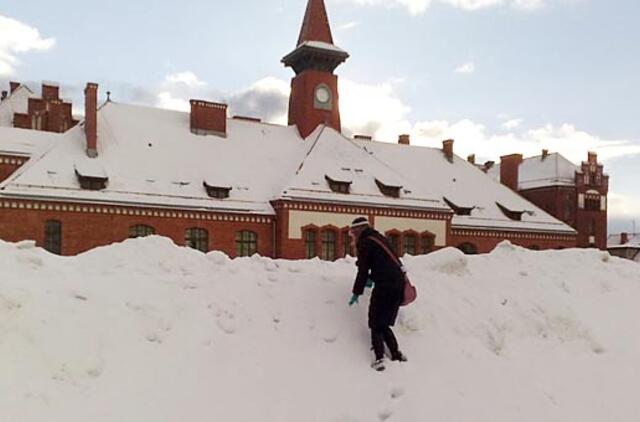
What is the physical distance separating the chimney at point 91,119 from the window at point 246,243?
301 inches

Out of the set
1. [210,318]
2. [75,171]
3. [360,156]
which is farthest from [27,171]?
[210,318]

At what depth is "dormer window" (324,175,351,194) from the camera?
33.0m

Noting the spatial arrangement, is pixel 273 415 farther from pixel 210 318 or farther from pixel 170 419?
pixel 210 318

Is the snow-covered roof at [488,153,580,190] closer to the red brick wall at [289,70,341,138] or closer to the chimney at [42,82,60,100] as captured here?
the red brick wall at [289,70,341,138]

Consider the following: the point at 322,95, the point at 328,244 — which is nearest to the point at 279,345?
the point at 328,244

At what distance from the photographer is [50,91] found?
42062 millimetres

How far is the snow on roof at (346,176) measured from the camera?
3244 centimetres

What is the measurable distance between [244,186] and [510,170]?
867 inches

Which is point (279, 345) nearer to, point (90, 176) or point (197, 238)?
point (90, 176)

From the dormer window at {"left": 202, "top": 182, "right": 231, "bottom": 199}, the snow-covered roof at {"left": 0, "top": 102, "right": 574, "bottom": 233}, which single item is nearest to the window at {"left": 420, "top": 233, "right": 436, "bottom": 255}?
the snow-covered roof at {"left": 0, "top": 102, "right": 574, "bottom": 233}

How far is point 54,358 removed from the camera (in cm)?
706

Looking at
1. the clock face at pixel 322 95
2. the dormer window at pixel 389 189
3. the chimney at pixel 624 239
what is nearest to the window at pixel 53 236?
the dormer window at pixel 389 189

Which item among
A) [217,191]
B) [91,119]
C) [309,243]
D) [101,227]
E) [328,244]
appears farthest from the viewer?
[328,244]

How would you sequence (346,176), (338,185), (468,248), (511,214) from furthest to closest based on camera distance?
(511,214), (468,248), (346,176), (338,185)
